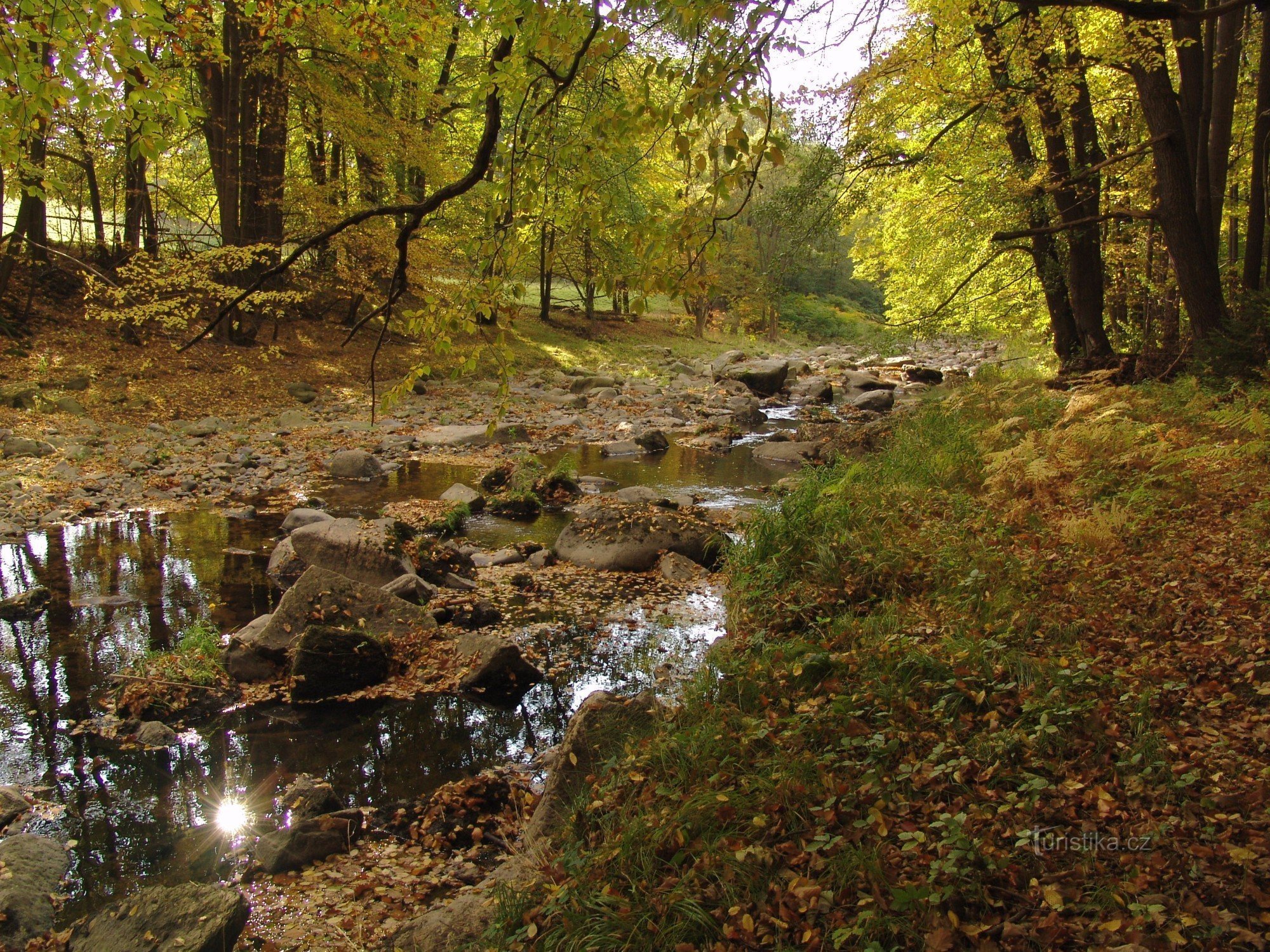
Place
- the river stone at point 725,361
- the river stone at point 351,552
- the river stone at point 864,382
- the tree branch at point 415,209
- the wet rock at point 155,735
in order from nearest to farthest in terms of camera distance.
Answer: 1. the tree branch at point 415,209
2. the wet rock at point 155,735
3. the river stone at point 351,552
4. the river stone at point 864,382
5. the river stone at point 725,361

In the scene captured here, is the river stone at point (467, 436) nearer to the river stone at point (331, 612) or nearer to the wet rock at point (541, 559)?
the wet rock at point (541, 559)

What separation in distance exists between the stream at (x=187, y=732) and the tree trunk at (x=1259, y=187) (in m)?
8.86

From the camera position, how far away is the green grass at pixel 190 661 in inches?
244

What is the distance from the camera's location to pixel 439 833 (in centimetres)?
470

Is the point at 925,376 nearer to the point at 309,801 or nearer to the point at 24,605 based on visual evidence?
the point at 24,605

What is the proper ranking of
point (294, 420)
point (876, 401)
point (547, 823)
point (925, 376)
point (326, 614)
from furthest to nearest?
1. point (925, 376)
2. point (876, 401)
3. point (294, 420)
4. point (326, 614)
5. point (547, 823)

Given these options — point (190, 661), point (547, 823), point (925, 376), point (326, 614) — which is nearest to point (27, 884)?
point (190, 661)

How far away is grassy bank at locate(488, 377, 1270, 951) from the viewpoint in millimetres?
2924

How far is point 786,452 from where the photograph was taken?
15406 mm

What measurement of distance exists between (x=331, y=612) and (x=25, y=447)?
843 centimetres

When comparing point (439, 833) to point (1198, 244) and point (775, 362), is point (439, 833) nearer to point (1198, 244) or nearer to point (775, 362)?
point (1198, 244)

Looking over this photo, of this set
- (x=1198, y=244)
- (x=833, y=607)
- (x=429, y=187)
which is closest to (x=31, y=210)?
(x=429, y=187)

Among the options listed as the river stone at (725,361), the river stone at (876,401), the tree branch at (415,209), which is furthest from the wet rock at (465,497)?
the river stone at (725,361)

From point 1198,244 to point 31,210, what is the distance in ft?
64.5
